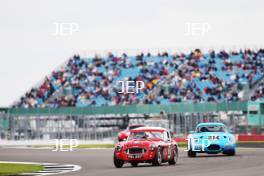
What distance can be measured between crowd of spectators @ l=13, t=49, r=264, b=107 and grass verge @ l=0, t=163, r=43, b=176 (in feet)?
111

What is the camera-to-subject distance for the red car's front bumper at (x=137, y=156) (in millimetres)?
25031

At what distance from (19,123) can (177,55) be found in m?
15.5

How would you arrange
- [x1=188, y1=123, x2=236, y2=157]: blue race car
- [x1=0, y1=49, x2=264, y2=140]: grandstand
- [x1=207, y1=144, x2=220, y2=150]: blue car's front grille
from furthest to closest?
1. [x1=0, y1=49, x2=264, y2=140]: grandstand
2. [x1=207, y1=144, x2=220, y2=150]: blue car's front grille
3. [x1=188, y1=123, x2=236, y2=157]: blue race car

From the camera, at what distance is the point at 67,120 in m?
56.2

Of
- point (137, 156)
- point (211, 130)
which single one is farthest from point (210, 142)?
point (137, 156)

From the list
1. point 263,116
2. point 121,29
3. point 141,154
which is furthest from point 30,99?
point 141,154

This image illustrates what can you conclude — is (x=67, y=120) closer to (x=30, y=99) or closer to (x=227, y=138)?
(x=30, y=99)

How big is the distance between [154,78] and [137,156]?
128ft

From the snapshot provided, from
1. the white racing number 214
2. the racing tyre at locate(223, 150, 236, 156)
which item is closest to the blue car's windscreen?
the racing tyre at locate(223, 150, 236, 156)

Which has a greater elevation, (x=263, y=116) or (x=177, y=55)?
(x=177, y=55)

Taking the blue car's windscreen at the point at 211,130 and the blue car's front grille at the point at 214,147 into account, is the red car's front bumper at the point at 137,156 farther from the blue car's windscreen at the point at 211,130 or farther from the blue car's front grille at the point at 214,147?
the blue car's windscreen at the point at 211,130

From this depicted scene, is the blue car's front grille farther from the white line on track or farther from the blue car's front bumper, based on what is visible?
the white line on track

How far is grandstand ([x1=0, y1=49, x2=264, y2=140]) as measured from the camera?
55594 millimetres

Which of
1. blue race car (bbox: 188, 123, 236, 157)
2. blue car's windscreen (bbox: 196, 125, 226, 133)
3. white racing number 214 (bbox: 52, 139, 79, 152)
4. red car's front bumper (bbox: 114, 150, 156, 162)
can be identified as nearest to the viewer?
red car's front bumper (bbox: 114, 150, 156, 162)
